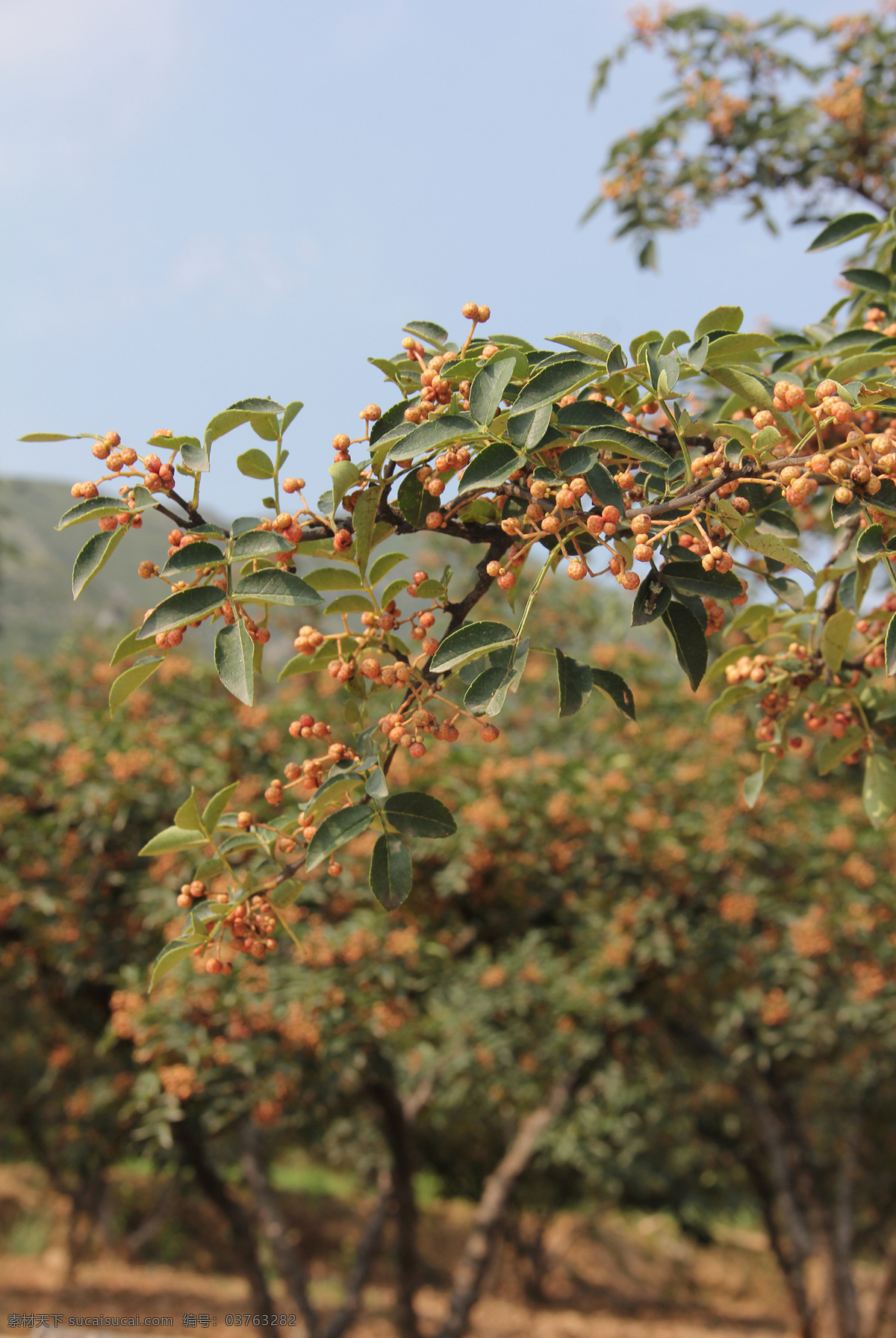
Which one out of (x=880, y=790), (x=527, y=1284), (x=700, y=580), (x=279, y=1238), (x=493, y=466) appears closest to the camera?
(x=493, y=466)

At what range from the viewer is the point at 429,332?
1.39 m

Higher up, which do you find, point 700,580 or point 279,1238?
point 700,580

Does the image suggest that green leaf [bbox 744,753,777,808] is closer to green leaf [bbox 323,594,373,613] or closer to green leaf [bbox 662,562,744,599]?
green leaf [bbox 662,562,744,599]

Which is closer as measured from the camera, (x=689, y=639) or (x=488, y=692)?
(x=488, y=692)

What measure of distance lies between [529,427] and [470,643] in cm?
25

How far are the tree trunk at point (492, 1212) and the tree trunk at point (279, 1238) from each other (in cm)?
71

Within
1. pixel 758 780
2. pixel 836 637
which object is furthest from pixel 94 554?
pixel 758 780

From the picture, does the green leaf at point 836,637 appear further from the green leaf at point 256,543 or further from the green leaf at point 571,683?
the green leaf at point 256,543

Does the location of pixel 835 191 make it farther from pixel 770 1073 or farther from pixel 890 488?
pixel 770 1073

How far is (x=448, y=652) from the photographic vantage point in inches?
43.7

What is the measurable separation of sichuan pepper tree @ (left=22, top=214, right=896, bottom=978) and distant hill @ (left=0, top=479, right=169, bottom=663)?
19cm

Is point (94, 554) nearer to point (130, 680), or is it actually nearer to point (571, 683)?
point (130, 680)

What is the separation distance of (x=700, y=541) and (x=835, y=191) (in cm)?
395

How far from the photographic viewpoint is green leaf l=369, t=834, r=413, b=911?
45.9 inches
